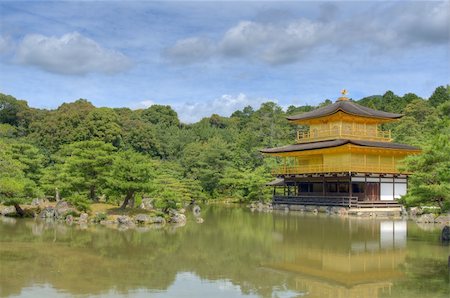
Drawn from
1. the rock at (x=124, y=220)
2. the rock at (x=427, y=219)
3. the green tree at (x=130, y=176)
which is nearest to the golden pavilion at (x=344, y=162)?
the rock at (x=427, y=219)

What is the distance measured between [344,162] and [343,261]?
21303 millimetres

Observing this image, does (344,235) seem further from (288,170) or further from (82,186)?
(288,170)

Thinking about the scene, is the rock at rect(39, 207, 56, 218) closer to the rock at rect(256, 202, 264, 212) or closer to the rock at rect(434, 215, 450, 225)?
the rock at rect(256, 202, 264, 212)

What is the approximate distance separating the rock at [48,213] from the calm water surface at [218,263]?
3.74 m

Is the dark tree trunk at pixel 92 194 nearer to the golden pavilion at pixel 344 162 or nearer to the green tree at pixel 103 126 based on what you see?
Result: the golden pavilion at pixel 344 162

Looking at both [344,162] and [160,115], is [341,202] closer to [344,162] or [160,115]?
[344,162]

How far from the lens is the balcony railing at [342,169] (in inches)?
1239

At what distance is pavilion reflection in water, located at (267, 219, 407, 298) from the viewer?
31.8ft

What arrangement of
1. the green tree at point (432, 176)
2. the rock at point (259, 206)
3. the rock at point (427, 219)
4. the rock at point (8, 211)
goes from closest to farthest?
the green tree at point (432, 176) < the rock at point (427, 219) < the rock at point (8, 211) < the rock at point (259, 206)

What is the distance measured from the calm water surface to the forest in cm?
255

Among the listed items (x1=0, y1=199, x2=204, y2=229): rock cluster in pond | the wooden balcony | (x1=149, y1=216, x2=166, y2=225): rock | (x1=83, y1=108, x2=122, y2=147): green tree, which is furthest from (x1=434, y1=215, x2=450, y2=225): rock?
(x1=83, y1=108, x2=122, y2=147): green tree

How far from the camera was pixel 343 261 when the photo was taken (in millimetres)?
12547

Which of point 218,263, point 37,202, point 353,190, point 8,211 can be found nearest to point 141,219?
point 37,202

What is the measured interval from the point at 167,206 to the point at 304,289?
1411 centimetres
